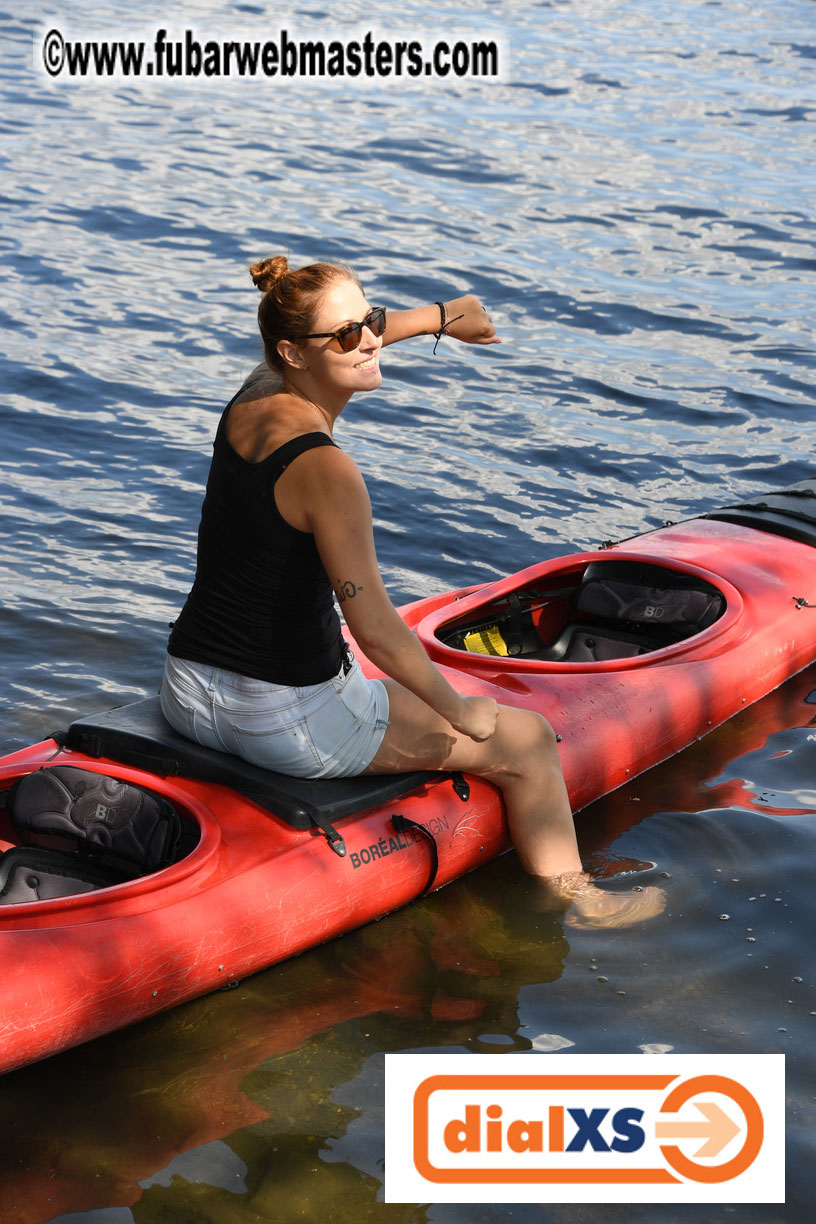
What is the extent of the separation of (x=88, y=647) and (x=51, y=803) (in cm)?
211

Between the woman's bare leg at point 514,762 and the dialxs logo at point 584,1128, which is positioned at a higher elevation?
the woman's bare leg at point 514,762

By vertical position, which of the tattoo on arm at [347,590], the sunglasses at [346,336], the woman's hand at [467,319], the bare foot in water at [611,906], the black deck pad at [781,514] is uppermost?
the woman's hand at [467,319]

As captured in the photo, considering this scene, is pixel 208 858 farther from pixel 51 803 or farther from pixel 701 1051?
pixel 701 1051

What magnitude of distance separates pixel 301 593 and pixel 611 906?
1.47 m

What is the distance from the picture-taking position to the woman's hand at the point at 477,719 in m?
3.61


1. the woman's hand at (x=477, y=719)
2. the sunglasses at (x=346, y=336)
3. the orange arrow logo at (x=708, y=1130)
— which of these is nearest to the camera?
the orange arrow logo at (x=708, y=1130)

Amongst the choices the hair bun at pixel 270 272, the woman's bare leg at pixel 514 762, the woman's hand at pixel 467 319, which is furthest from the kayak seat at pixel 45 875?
the woman's hand at pixel 467 319

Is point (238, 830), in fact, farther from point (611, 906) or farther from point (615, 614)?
point (615, 614)

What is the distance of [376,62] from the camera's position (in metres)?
18.2

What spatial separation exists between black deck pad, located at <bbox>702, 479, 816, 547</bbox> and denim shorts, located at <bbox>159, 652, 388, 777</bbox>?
283 centimetres

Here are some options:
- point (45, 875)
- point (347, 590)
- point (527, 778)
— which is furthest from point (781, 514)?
point (45, 875)

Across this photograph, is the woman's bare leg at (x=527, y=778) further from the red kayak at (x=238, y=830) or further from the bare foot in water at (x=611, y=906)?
the red kayak at (x=238, y=830)

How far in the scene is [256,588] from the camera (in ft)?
11.5

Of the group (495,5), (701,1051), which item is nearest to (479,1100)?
(701,1051)
